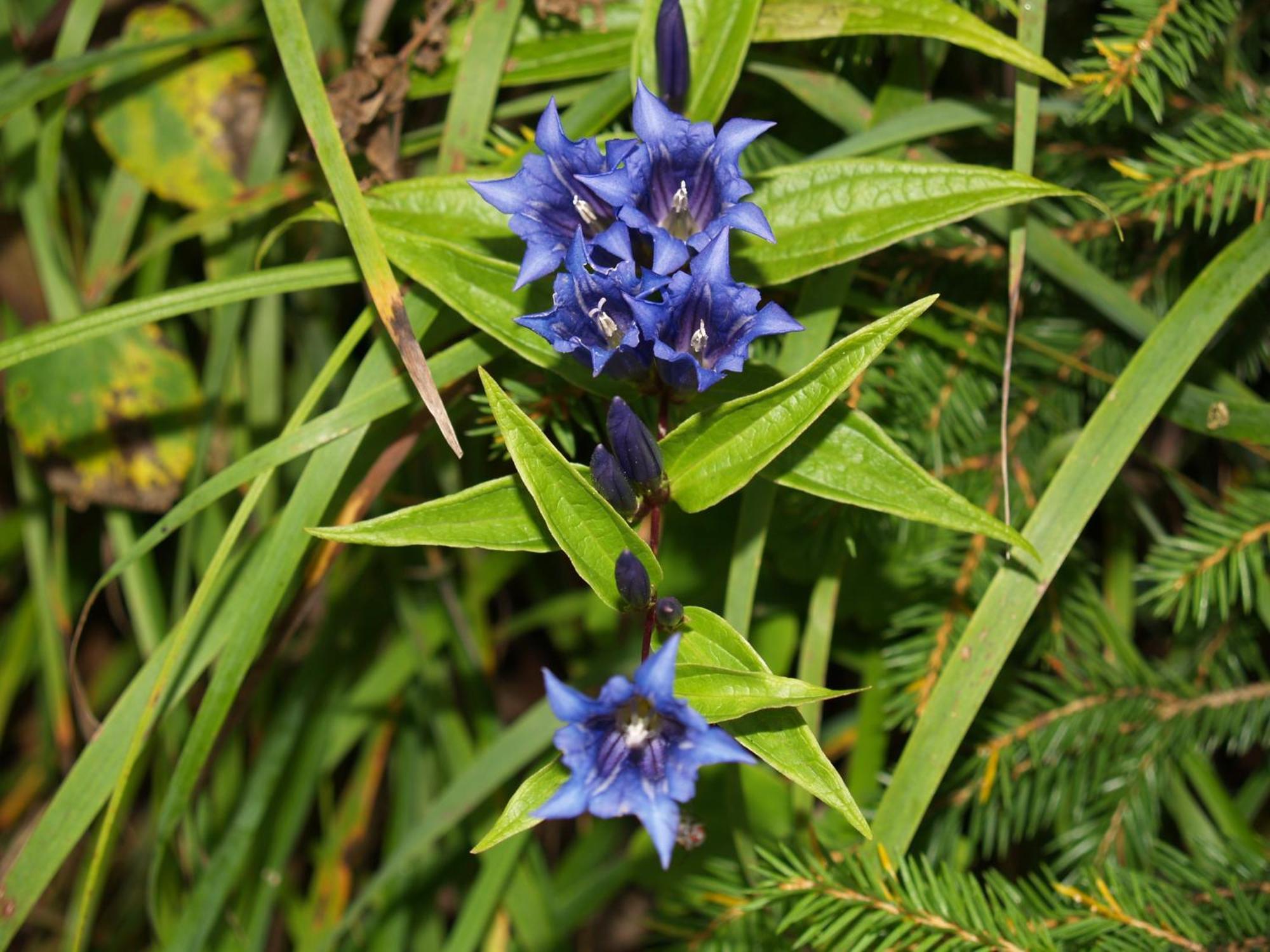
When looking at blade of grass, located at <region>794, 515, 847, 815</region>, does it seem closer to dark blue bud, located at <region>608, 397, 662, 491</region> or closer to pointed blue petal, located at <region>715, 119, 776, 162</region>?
dark blue bud, located at <region>608, 397, 662, 491</region>

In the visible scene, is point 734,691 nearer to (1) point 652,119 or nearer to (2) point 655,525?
(2) point 655,525

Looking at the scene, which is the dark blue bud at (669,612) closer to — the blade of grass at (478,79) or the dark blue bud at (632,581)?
the dark blue bud at (632,581)

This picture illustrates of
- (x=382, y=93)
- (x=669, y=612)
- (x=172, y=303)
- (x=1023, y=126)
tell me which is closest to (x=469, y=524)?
(x=669, y=612)

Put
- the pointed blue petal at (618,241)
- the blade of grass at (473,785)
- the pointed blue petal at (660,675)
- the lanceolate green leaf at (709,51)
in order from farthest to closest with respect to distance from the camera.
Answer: the blade of grass at (473,785) → the lanceolate green leaf at (709,51) → the pointed blue petal at (618,241) → the pointed blue petal at (660,675)

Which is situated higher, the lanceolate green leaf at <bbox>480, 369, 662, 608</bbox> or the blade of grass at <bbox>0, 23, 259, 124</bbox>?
the blade of grass at <bbox>0, 23, 259, 124</bbox>

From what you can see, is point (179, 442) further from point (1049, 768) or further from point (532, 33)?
point (1049, 768)

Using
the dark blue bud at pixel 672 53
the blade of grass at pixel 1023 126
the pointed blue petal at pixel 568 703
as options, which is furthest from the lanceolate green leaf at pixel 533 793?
the dark blue bud at pixel 672 53

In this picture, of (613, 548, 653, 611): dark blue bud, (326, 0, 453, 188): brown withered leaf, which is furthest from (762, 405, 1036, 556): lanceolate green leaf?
(326, 0, 453, 188): brown withered leaf
